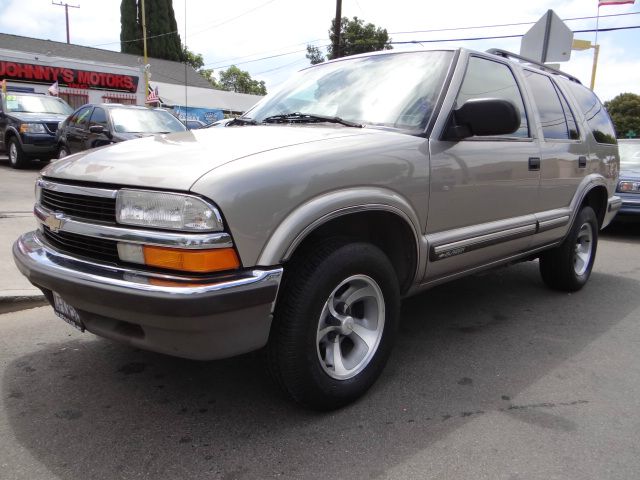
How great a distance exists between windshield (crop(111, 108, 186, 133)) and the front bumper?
743 centimetres

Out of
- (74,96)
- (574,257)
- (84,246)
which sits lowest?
(574,257)

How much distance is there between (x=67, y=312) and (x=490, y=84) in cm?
294

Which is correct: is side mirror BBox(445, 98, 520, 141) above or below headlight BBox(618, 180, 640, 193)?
above

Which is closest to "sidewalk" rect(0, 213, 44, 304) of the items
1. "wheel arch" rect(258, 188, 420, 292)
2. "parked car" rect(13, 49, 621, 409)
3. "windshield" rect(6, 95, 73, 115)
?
"parked car" rect(13, 49, 621, 409)

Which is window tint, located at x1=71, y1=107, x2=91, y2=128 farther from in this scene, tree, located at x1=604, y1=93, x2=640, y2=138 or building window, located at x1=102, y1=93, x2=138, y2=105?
tree, located at x1=604, y1=93, x2=640, y2=138

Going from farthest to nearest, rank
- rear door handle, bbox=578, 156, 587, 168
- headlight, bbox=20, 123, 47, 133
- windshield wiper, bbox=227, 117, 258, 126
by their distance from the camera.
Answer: headlight, bbox=20, 123, 47, 133 → rear door handle, bbox=578, 156, 587, 168 → windshield wiper, bbox=227, 117, 258, 126

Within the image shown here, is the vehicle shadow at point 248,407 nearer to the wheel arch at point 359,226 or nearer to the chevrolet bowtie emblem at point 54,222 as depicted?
the wheel arch at point 359,226

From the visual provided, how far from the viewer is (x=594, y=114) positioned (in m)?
4.97

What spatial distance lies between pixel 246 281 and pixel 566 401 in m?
1.95

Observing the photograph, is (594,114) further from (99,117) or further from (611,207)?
(99,117)

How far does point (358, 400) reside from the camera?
2738 millimetres

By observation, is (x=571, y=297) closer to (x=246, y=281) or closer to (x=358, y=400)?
(x=358, y=400)

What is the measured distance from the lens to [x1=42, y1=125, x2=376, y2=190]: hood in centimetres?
215

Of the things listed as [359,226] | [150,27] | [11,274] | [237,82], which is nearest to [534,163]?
[359,226]
